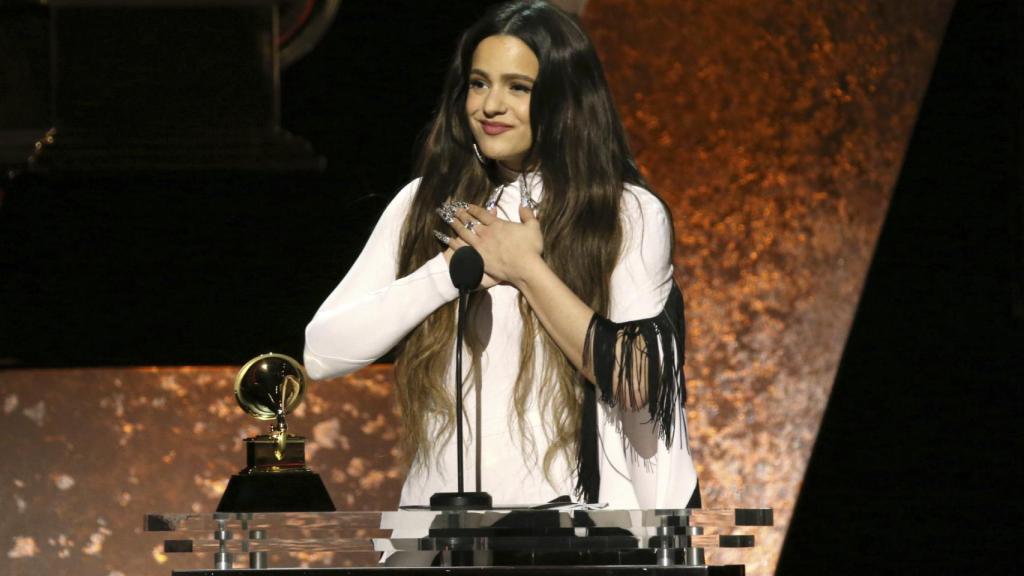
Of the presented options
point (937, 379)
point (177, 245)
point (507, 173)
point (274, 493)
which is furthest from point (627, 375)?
point (937, 379)

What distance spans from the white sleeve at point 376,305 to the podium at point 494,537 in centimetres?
44

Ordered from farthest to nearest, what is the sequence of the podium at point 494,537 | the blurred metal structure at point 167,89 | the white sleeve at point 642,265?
the blurred metal structure at point 167,89
the white sleeve at point 642,265
the podium at point 494,537

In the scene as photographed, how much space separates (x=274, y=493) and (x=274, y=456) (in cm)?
6

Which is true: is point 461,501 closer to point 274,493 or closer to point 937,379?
point 274,493

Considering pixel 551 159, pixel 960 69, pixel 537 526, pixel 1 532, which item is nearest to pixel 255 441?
pixel 551 159

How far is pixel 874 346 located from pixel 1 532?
70.6 inches

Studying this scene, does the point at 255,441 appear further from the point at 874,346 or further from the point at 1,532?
the point at 874,346

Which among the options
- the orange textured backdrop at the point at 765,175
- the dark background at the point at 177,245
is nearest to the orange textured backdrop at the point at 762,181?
the orange textured backdrop at the point at 765,175

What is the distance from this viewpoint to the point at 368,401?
2.98 meters

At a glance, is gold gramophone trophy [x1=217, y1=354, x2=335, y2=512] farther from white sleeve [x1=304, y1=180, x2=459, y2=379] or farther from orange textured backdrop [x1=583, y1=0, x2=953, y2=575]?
orange textured backdrop [x1=583, y1=0, x2=953, y2=575]

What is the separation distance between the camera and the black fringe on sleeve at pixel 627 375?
1729 mm

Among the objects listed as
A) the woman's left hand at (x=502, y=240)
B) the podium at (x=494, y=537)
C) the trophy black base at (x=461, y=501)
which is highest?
the woman's left hand at (x=502, y=240)

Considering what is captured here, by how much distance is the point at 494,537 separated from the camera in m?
1.38

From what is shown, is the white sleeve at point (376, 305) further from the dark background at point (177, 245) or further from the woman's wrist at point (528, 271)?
the dark background at point (177, 245)
